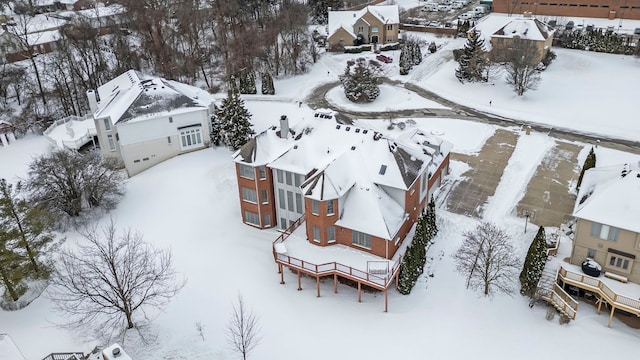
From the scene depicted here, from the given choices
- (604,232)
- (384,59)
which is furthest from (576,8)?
(604,232)

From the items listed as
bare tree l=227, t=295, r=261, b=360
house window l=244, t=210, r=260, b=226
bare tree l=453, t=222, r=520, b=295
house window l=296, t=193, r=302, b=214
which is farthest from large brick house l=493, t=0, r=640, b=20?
bare tree l=227, t=295, r=261, b=360

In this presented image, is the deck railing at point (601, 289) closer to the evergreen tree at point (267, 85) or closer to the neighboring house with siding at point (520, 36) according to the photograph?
the neighboring house with siding at point (520, 36)

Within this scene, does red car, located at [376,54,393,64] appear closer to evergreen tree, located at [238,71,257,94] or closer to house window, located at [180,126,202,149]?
evergreen tree, located at [238,71,257,94]

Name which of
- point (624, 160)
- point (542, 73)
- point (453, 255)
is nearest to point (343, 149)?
point (453, 255)

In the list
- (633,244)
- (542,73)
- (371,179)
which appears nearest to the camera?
(633,244)

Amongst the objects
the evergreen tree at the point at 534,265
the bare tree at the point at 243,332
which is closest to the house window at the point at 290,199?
the bare tree at the point at 243,332

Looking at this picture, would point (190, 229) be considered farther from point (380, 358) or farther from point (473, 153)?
point (473, 153)

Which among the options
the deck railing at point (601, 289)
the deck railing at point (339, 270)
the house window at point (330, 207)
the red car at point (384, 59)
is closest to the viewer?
the deck railing at point (601, 289)
